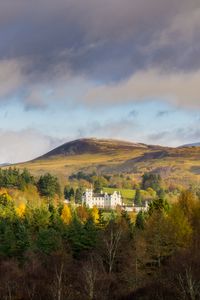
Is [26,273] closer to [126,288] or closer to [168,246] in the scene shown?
[126,288]

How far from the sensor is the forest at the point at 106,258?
46.0 metres

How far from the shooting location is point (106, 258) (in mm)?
67125

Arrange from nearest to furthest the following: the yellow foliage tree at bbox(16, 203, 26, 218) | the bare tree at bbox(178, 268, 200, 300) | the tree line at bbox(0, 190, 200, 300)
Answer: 1. the bare tree at bbox(178, 268, 200, 300)
2. the tree line at bbox(0, 190, 200, 300)
3. the yellow foliage tree at bbox(16, 203, 26, 218)

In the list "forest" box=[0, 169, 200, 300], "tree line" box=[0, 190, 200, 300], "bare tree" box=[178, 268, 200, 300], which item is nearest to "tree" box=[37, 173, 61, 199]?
"forest" box=[0, 169, 200, 300]

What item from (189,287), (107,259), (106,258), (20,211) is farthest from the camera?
(20,211)

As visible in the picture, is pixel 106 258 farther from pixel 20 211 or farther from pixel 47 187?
pixel 47 187

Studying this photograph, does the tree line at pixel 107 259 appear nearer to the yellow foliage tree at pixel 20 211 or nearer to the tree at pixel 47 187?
the yellow foliage tree at pixel 20 211

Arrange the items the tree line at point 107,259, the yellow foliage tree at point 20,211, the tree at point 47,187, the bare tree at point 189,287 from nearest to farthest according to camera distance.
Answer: the bare tree at point 189,287
the tree line at point 107,259
the yellow foliage tree at point 20,211
the tree at point 47,187

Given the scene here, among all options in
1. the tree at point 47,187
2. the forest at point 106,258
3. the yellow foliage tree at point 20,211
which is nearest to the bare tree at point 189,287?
the forest at point 106,258

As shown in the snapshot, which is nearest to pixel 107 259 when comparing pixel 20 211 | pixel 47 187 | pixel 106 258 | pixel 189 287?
pixel 106 258

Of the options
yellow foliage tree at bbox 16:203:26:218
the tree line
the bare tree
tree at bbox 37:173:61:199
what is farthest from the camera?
tree at bbox 37:173:61:199

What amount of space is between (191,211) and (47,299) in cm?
2779

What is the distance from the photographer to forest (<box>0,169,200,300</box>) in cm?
4603

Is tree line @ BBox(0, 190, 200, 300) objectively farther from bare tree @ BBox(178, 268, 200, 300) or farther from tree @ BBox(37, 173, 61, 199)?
tree @ BBox(37, 173, 61, 199)
